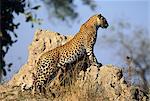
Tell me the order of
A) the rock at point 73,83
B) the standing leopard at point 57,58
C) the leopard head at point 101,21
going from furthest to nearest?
the leopard head at point 101,21
the standing leopard at point 57,58
the rock at point 73,83

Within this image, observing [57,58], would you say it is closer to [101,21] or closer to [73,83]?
[73,83]

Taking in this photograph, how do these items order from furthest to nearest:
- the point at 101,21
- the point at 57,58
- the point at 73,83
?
the point at 101,21 → the point at 57,58 → the point at 73,83

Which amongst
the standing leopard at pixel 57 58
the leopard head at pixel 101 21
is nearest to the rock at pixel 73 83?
the standing leopard at pixel 57 58

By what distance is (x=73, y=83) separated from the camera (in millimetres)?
8750

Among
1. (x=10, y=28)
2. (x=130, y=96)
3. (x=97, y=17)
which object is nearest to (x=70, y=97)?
(x=130, y=96)

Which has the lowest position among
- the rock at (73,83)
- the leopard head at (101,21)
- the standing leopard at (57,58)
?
Answer: the rock at (73,83)

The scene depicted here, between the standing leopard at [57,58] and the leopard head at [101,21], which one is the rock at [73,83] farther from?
the leopard head at [101,21]

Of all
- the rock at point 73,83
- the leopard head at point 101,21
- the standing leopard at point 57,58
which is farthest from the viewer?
the leopard head at point 101,21

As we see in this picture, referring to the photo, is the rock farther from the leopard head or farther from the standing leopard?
the leopard head

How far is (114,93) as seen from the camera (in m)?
8.41

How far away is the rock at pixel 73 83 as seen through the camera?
839cm

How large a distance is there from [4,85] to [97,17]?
8.87 feet

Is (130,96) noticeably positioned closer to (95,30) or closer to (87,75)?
(87,75)

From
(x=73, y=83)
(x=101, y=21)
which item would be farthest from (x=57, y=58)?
(x=101, y=21)
